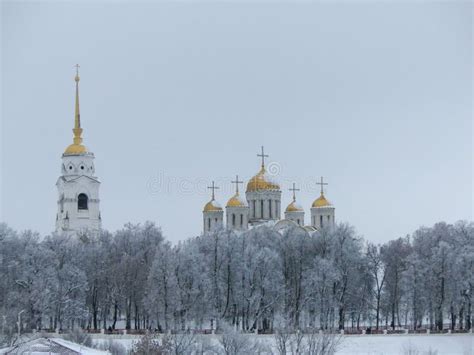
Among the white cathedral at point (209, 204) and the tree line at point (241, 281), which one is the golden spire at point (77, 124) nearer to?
the white cathedral at point (209, 204)

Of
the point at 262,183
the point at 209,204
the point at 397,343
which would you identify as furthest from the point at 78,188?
the point at 397,343

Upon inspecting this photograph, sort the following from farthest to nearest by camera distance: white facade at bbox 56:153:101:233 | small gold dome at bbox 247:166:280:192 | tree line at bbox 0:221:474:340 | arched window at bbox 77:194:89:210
→ arched window at bbox 77:194:89:210 → white facade at bbox 56:153:101:233 → small gold dome at bbox 247:166:280:192 → tree line at bbox 0:221:474:340

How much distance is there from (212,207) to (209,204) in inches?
17.8

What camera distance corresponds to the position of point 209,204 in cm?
9794

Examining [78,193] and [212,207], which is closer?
[212,207]

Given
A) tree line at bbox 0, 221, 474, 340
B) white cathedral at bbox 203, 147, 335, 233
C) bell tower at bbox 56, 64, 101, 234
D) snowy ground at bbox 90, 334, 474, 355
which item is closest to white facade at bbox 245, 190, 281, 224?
white cathedral at bbox 203, 147, 335, 233

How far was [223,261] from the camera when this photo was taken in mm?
72250

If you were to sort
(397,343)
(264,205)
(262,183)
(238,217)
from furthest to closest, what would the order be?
1. (262,183)
2. (264,205)
3. (238,217)
4. (397,343)

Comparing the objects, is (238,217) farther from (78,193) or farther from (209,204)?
(78,193)

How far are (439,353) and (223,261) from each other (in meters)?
13.8

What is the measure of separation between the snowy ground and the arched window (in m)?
36.4

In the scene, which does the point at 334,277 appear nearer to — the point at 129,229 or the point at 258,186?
the point at 129,229

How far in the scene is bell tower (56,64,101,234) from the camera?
10138cm

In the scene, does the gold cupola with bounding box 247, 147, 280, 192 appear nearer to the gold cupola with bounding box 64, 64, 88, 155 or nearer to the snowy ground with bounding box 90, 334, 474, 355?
the gold cupola with bounding box 64, 64, 88, 155
